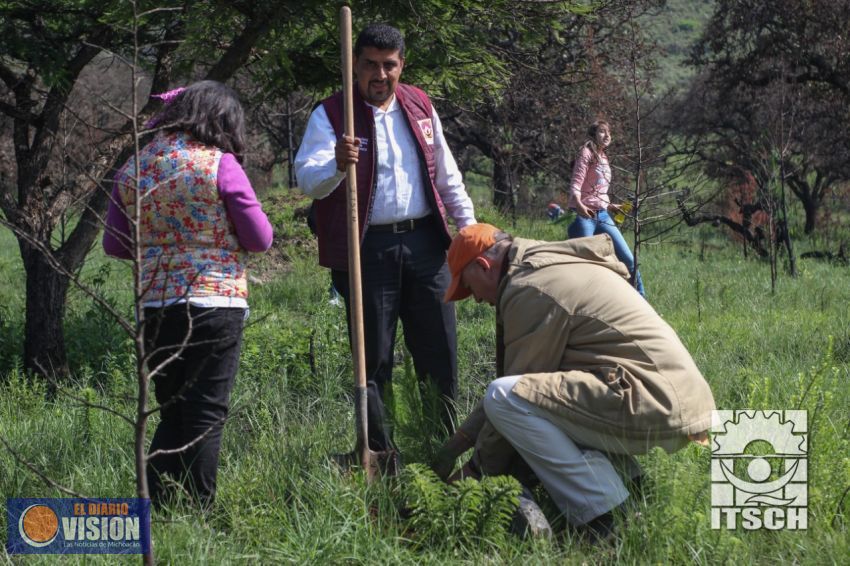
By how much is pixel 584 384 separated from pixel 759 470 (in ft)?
2.66

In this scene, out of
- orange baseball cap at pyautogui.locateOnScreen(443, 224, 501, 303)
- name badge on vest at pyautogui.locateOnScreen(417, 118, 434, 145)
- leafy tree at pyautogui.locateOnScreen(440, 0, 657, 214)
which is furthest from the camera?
leafy tree at pyautogui.locateOnScreen(440, 0, 657, 214)

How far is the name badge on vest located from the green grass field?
1.03 metres

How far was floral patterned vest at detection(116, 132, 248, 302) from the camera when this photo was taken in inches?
131

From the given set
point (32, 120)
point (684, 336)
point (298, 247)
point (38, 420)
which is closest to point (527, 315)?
point (38, 420)

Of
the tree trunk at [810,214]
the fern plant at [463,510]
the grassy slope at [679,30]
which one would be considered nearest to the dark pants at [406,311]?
the fern plant at [463,510]

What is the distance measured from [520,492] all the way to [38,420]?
2871 millimetres

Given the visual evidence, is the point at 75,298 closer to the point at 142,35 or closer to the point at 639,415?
the point at 142,35

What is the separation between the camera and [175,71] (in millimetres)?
6543

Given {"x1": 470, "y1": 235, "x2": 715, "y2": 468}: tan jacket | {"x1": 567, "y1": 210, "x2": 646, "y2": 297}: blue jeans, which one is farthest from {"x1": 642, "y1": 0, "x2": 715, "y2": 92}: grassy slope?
{"x1": 470, "y1": 235, "x2": 715, "y2": 468}: tan jacket

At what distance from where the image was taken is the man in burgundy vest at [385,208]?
3957 mm

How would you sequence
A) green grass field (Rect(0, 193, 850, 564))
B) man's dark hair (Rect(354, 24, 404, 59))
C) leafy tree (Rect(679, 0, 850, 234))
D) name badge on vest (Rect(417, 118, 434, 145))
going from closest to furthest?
green grass field (Rect(0, 193, 850, 564)), man's dark hair (Rect(354, 24, 404, 59)), name badge on vest (Rect(417, 118, 434, 145)), leafy tree (Rect(679, 0, 850, 234))

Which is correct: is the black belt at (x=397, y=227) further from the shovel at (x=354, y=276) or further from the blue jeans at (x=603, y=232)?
the blue jeans at (x=603, y=232)

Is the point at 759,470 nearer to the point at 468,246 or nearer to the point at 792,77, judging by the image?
the point at 468,246

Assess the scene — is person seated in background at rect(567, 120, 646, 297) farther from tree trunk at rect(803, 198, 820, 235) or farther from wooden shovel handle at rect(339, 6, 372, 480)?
tree trunk at rect(803, 198, 820, 235)
